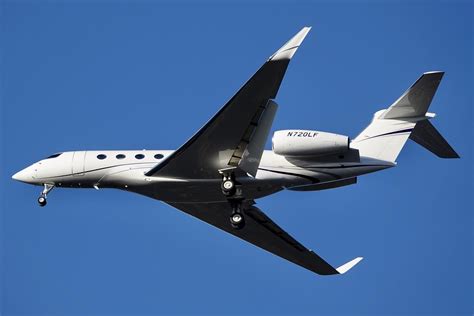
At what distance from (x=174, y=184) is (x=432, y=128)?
27.6ft

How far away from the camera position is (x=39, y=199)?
2866 centimetres

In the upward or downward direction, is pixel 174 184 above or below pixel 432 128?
below

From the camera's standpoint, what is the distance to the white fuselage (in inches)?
1035

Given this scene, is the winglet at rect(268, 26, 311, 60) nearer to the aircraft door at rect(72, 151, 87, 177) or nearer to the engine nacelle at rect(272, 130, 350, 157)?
the engine nacelle at rect(272, 130, 350, 157)

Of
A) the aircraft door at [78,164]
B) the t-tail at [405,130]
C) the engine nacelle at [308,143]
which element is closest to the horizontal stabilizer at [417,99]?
the t-tail at [405,130]

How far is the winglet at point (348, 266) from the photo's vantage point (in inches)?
1179

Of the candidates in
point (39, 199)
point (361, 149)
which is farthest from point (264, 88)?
point (39, 199)

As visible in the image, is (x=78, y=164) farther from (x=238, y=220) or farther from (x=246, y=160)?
(x=246, y=160)

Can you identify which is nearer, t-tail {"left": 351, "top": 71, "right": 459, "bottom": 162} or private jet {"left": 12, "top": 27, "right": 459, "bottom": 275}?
private jet {"left": 12, "top": 27, "right": 459, "bottom": 275}

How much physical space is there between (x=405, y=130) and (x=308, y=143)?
386cm

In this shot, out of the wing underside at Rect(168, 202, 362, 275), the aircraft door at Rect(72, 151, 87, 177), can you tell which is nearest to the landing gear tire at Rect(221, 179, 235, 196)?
the wing underside at Rect(168, 202, 362, 275)

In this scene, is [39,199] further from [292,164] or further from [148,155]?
[292,164]

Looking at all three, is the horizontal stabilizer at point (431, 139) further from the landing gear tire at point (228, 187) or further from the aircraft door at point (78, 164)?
the aircraft door at point (78, 164)

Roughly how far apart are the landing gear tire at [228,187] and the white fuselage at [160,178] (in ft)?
1.09
